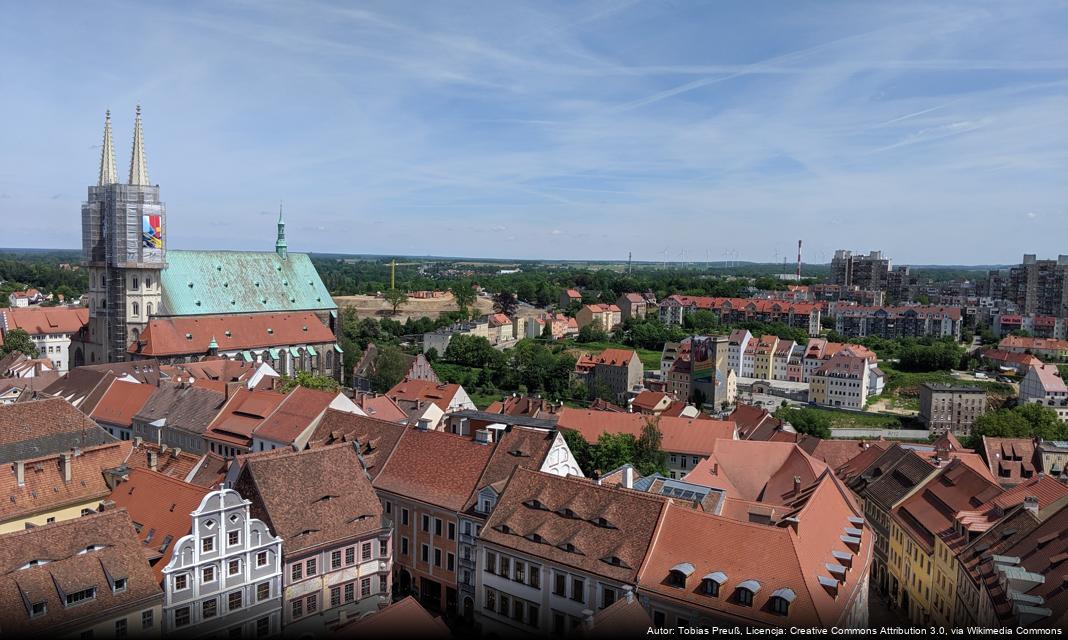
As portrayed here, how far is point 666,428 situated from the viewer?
62094 mm

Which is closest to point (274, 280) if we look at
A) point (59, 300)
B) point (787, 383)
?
point (787, 383)

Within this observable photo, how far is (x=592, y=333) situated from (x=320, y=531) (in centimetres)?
13545

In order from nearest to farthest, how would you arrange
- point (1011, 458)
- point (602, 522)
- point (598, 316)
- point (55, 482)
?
point (602, 522)
point (55, 482)
point (1011, 458)
point (598, 316)

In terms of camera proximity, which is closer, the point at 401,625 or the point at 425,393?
the point at 401,625

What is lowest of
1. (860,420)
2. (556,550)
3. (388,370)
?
(860,420)

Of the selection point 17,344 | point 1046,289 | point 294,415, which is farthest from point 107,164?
point 1046,289

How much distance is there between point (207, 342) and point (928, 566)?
76.6m

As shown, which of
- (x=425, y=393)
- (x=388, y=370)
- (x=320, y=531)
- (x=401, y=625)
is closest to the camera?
(x=401, y=625)

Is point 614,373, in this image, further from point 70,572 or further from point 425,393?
point 70,572

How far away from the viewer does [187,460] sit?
40.0 meters

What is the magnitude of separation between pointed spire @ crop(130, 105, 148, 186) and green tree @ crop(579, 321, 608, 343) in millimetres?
93382

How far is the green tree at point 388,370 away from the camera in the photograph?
97.1 meters

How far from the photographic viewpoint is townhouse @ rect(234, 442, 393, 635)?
104 feet

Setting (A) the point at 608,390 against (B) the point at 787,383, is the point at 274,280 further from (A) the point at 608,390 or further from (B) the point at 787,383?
(B) the point at 787,383
